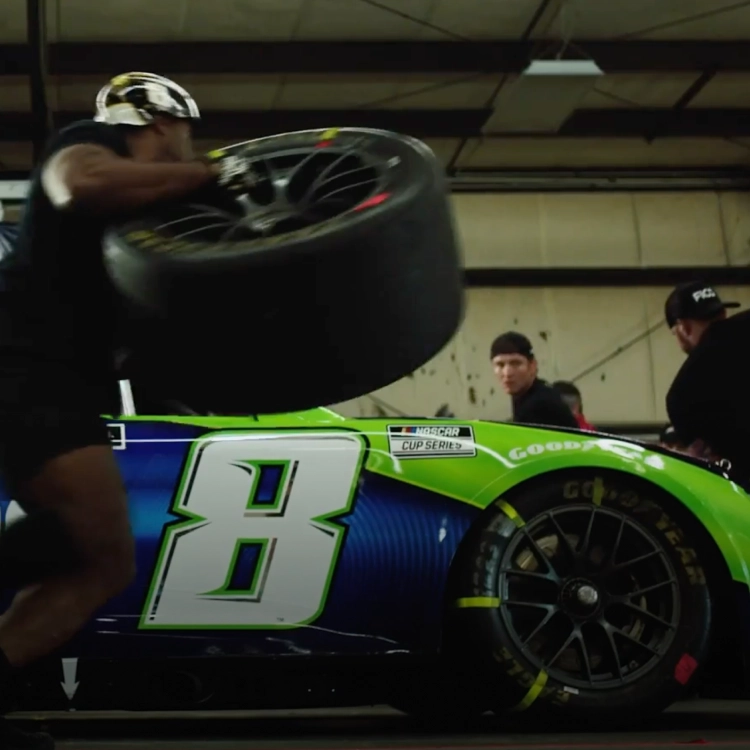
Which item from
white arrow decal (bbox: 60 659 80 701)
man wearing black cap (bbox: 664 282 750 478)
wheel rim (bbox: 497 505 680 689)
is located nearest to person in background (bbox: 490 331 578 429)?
man wearing black cap (bbox: 664 282 750 478)

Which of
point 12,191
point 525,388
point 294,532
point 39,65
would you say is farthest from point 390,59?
point 294,532

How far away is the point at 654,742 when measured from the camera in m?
3.41

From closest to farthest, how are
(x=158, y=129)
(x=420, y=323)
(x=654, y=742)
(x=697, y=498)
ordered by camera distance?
1. (x=420, y=323)
2. (x=158, y=129)
3. (x=654, y=742)
4. (x=697, y=498)

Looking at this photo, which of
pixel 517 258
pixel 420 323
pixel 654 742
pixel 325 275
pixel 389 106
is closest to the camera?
pixel 325 275

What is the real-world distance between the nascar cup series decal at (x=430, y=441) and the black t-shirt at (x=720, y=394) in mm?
897

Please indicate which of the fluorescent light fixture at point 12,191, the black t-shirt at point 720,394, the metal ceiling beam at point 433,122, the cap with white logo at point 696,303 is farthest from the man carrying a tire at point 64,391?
the metal ceiling beam at point 433,122

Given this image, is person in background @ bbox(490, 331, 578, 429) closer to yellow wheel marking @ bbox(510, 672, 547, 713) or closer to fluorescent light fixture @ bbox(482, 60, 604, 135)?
yellow wheel marking @ bbox(510, 672, 547, 713)

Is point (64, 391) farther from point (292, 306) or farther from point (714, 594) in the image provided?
point (714, 594)

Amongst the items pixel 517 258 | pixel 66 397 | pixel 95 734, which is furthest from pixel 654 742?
pixel 517 258

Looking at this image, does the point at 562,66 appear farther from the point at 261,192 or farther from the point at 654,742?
the point at 261,192

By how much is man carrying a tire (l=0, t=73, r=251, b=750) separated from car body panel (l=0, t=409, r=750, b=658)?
133cm

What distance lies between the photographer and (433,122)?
11.7 m

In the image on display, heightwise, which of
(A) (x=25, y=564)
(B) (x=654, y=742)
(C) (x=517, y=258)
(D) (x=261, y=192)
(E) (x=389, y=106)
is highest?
(E) (x=389, y=106)

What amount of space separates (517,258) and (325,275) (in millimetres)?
11155
